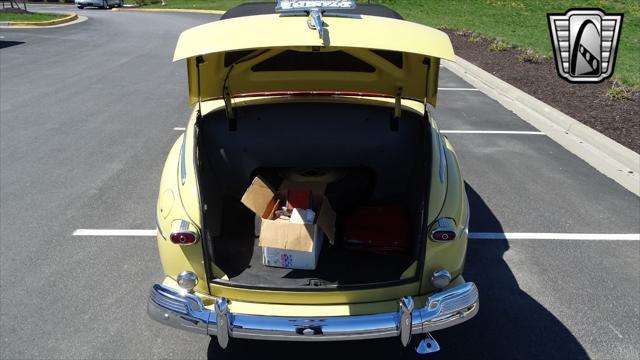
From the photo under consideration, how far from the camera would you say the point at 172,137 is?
743cm

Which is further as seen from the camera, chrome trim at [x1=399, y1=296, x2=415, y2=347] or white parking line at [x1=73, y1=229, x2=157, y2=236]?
white parking line at [x1=73, y1=229, x2=157, y2=236]

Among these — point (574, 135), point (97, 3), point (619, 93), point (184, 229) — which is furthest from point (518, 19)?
point (97, 3)

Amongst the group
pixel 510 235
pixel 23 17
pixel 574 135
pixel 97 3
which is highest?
pixel 97 3

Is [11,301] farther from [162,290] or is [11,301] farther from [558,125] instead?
[558,125]

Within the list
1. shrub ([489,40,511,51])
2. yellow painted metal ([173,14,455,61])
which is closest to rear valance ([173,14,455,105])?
yellow painted metal ([173,14,455,61])

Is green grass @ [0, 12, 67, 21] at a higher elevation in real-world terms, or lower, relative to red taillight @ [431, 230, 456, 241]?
higher

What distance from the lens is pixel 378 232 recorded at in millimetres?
3465

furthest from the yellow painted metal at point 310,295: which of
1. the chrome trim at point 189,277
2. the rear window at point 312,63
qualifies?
the rear window at point 312,63

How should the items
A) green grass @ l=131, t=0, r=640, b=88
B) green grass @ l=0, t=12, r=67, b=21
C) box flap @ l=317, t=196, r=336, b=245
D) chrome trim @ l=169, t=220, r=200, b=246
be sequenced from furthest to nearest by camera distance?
green grass @ l=0, t=12, r=67, b=21
green grass @ l=131, t=0, r=640, b=88
box flap @ l=317, t=196, r=336, b=245
chrome trim @ l=169, t=220, r=200, b=246

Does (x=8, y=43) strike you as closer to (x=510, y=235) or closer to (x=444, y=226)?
(x=510, y=235)

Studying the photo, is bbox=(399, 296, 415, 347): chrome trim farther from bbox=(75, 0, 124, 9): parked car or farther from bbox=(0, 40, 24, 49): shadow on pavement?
bbox=(75, 0, 124, 9): parked car

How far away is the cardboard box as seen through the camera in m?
3.08

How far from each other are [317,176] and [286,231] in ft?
3.05

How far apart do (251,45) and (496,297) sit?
2.70 meters
